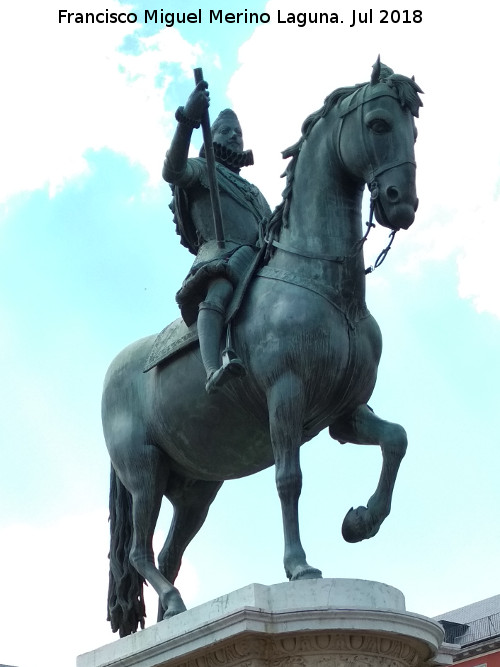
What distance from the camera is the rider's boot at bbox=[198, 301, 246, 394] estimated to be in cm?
962

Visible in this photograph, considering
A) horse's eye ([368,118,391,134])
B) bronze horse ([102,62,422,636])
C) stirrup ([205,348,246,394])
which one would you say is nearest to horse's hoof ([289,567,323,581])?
bronze horse ([102,62,422,636])

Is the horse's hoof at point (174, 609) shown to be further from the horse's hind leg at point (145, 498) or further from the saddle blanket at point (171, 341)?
the saddle blanket at point (171, 341)

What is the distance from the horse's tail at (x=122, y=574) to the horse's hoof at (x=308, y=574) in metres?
2.39

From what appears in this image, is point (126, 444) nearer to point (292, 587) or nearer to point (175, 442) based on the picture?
point (175, 442)

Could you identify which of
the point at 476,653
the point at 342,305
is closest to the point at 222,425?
the point at 342,305

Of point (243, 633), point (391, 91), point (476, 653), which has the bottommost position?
point (243, 633)

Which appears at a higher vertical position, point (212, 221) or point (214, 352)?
Answer: point (212, 221)

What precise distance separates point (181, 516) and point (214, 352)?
6.62 ft

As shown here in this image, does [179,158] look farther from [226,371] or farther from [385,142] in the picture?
[226,371]

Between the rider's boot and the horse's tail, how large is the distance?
2011 millimetres

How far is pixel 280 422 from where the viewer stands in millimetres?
9461

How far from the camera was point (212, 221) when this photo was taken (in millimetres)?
11031

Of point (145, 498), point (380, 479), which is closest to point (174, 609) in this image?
point (145, 498)

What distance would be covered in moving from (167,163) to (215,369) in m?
1.94
